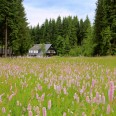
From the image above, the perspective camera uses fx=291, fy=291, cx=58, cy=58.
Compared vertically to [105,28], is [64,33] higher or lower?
higher

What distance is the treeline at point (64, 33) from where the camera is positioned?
11562 centimetres

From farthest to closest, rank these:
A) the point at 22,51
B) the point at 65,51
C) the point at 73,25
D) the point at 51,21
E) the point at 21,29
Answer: the point at 51,21, the point at 73,25, the point at 65,51, the point at 22,51, the point at 21,29

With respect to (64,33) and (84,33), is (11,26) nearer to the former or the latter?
(64,33)

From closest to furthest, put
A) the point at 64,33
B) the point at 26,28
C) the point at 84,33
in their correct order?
the point at 26,28
the point at 64,33
the point at 84,33

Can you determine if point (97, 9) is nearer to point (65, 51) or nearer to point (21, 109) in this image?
point (21, 109)

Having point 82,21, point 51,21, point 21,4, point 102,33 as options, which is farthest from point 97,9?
point 51,21

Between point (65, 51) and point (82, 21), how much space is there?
25082 millimetres

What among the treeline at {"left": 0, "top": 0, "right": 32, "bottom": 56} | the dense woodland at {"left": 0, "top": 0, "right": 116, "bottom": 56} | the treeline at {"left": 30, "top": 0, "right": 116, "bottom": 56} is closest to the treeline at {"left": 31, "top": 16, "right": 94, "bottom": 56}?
the treeline at {"left": 30, "top": 0, "right": 116, "bottom": 56}

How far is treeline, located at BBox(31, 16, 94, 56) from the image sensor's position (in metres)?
116

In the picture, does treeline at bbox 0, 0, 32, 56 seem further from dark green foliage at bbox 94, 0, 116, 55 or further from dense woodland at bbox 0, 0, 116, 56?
dark green foliage at bbox 94, 0, 116, 55

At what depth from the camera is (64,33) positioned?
123562mm

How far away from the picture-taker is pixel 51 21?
145375 mm

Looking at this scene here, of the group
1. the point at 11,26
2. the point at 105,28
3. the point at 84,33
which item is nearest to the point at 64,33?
the point at 84,33

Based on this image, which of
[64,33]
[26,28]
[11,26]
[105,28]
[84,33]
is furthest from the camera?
[84,33]
